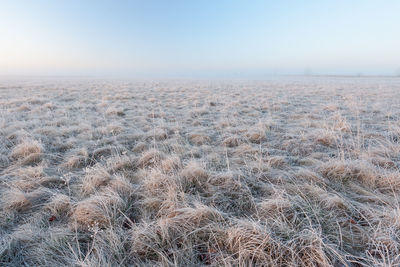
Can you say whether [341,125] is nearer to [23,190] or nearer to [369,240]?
[369,240]

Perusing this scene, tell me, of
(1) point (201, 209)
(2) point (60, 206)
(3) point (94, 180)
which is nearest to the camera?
(1) point (201, 209)

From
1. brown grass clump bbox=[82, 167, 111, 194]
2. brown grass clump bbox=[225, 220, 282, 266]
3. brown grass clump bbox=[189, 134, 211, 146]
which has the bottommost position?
brown grass clump bbox=[225, 220, 282, 266]

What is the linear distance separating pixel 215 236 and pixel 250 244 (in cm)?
30

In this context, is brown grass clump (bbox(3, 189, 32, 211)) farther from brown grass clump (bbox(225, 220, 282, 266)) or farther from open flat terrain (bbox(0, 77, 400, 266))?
brown grass clump (bbox(225, 220, 282, 266))

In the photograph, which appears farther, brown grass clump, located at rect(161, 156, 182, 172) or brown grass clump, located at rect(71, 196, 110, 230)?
brown grass clump, located at rect(161, 156, 182, 172)

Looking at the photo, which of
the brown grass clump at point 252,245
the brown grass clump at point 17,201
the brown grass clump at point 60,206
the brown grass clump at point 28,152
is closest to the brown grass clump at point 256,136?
the brown grass clump at point 252,245

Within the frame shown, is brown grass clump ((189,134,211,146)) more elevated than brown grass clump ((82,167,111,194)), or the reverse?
brown grass clump ((189,134,211,146))

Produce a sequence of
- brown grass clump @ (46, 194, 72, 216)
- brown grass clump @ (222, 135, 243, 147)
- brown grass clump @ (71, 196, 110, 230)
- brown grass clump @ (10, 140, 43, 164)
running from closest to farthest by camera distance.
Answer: brown grass clump @ (71, 196, 110, 230) < brown grass clump @ (46, 194, 72, 216) < brown grass clump @ (10, 140, 43, 164) < brown grass clump @ (222, 135, 243, 147)

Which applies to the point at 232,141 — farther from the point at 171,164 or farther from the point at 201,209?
the point at 201,209

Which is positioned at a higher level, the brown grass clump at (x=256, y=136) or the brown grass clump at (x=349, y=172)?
the brown grass clump at (x=256, y=136)

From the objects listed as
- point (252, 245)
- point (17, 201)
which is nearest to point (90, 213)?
point (17, 201)

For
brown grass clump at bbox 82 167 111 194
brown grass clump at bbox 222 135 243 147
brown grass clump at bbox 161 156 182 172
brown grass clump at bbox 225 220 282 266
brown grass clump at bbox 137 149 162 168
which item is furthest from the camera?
brown grass clump at bbox 222 135 243 147

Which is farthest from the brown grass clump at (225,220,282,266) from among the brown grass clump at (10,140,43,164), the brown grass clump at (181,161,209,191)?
the brown grass clump at (10,140,43,164)

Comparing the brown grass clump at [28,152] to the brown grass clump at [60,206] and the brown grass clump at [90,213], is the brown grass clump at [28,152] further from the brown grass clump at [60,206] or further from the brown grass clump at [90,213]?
the brown grass clump at [90,213]
